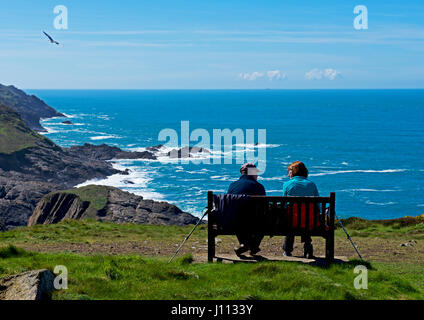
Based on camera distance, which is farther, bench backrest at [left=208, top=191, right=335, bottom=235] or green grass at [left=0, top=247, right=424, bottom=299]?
bench backrest at [left=208, top=191, right=335, bottom=235]

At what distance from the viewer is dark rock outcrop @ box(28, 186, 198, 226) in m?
56.2

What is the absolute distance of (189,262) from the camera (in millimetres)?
11281

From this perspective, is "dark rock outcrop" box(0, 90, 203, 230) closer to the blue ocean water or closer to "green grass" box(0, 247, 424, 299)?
the blue ocean water

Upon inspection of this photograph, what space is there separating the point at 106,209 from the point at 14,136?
173 feet

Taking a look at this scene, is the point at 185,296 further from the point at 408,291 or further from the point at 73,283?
the point at 408,291

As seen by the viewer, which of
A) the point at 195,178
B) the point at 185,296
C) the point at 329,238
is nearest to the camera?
the point at 185,296

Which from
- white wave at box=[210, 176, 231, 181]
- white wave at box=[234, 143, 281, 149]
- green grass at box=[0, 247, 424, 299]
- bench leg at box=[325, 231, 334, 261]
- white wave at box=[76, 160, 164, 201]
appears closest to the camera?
green grass at box=[0, 247, 424, 299]

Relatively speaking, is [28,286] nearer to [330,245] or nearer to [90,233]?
[330,245]

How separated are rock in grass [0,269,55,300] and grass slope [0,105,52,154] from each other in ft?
282

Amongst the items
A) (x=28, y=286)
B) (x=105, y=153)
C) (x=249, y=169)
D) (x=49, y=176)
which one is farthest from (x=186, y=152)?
(x=28, y=286)

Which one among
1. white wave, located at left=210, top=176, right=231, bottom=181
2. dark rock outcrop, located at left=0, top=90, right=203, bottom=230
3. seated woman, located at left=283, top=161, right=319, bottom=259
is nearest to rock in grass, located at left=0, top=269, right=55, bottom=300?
seated woman, located at left=283, top=161, right=319, bottom=259

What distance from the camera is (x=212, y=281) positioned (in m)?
9.21
